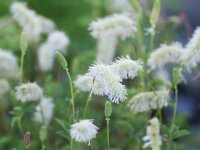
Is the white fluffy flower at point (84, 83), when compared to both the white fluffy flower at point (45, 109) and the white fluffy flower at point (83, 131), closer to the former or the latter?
the white fluffy flower at point (45, 109)

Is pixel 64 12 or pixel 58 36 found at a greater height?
pixel 64 12

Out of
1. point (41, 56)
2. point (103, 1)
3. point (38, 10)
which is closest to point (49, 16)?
point (38, 10)

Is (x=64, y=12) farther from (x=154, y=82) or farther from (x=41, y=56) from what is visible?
(x=154, y=82)

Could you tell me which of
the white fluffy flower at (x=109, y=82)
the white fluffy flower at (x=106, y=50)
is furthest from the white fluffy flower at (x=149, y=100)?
the white fluffy flower at (x=106, y=50)

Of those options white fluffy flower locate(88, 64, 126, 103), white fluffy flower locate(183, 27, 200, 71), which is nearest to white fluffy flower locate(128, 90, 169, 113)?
white fluffy flower locate(183, 27, 200, 71)

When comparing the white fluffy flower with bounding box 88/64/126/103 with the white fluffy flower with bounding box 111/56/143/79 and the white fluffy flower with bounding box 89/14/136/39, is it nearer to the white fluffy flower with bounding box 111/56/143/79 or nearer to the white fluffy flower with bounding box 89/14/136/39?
the white fluffy flower with bounding box 111/56/143/79

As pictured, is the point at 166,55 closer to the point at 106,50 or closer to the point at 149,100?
the point at 149,100
